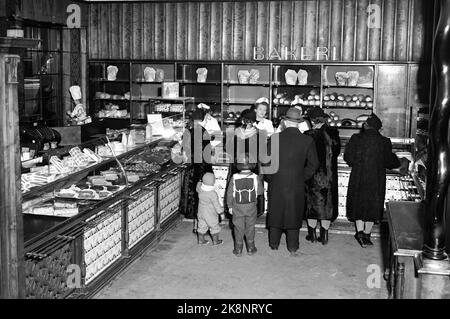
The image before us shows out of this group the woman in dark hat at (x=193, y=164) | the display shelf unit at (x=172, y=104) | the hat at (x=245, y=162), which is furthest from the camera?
the display shelf unit at (x=172, y=104)

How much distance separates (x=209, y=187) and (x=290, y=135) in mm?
1104

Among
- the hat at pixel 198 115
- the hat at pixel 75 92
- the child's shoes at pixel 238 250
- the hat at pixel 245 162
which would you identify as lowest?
the child's shoes at pixel 238 250

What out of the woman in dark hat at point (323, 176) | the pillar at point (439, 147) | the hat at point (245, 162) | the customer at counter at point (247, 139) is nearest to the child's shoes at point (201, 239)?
the customer at counter at point (247, 139)

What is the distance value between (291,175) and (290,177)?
0.08ft

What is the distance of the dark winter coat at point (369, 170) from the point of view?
700 cm

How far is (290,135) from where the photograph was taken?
665 cm

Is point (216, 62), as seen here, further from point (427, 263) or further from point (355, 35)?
point (427, 263)

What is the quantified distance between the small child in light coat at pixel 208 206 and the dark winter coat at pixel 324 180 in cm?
113

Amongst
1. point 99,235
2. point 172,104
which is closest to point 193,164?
point 99,235

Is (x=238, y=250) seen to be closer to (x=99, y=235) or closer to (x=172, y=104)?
(x=99, y=235)

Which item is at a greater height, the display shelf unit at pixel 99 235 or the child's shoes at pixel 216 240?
the display shelf unit at pixel 99 235

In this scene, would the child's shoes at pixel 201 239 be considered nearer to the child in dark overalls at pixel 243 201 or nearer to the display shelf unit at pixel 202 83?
the child in dark overalls at pixel 243 201

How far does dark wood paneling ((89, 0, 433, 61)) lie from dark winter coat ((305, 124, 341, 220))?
3676mm
